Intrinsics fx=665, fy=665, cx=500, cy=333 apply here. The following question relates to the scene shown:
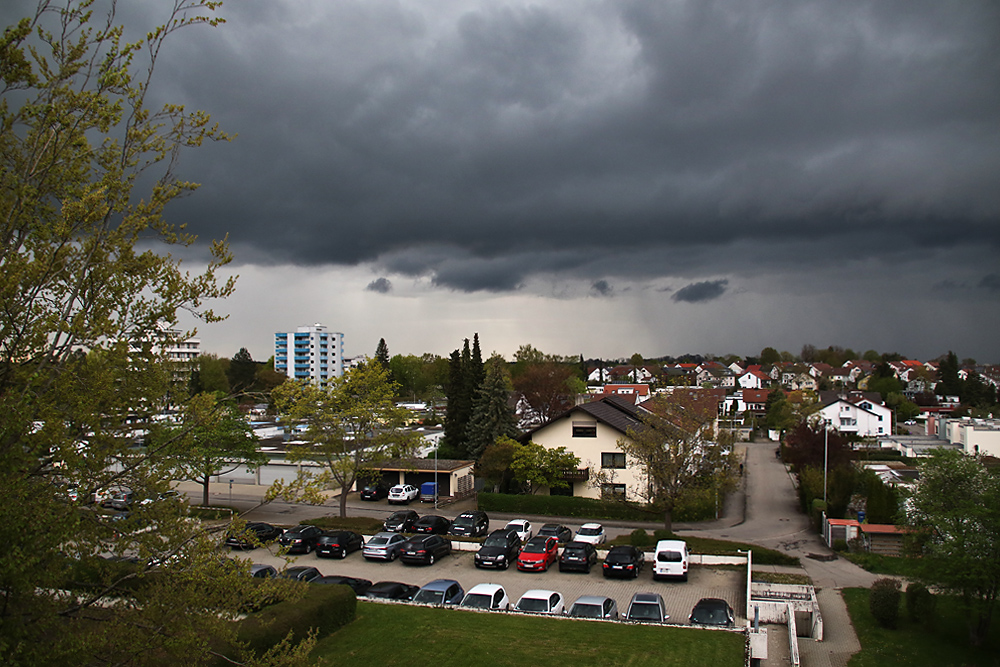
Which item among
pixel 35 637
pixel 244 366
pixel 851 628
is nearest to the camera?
pixel 35 637

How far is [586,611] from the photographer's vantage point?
70.4 feet

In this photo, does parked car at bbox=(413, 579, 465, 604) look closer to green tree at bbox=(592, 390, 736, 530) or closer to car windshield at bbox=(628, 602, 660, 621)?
car windshield at bbox=(628, 602, 660, 621)

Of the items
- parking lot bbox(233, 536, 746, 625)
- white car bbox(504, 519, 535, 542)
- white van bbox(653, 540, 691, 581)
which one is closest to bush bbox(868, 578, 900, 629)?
parking lot bbox(233, 536, 746, 625)

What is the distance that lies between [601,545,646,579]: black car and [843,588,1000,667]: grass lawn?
8187 millimetres

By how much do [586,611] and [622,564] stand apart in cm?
707

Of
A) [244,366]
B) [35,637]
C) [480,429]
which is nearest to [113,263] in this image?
[35,637]

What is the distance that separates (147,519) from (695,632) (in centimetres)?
1675

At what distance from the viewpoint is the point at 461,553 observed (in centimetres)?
3278

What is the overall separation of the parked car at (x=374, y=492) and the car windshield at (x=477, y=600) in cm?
2686

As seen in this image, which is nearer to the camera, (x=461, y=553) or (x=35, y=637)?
(x=35, y=637)

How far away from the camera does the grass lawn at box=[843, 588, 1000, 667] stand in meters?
20.5

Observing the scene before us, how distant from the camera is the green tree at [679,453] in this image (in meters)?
34.2

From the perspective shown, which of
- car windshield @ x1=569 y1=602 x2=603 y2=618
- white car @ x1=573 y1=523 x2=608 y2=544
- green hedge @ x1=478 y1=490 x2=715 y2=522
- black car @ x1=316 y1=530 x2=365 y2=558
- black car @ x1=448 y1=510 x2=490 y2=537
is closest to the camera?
car windshield @ x1=569 y1=602 x2=603 y2=618

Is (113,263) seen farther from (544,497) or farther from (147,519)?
(544,497)
